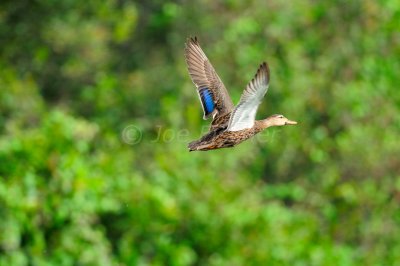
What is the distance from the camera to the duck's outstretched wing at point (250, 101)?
22.6ft

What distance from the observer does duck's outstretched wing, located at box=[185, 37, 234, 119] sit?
843 centimetres

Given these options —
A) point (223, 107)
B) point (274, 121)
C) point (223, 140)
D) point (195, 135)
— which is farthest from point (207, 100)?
point (195, 135)

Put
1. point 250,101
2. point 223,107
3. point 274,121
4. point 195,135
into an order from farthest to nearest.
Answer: point 195,135
point 223,107
point 274,121
point 250,101

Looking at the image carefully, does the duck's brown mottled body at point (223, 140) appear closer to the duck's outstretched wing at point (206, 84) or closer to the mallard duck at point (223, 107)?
the mallard duck at point (223, 107)

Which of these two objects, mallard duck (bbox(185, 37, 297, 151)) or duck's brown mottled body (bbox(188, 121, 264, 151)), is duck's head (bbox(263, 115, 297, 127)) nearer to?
mallard duck (bbox(185, 37, 297, 151))

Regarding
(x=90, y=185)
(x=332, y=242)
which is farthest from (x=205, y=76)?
(x=332, y=242)

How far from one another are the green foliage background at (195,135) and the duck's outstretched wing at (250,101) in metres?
5.49

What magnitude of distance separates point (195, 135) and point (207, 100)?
22.7 feet

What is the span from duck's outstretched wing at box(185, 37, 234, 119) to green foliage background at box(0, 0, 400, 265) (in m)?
3.95

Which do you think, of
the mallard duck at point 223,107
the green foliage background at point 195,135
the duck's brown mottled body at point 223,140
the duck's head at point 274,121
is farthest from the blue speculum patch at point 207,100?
the green foliage background at point 195,135

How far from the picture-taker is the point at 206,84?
342 inches

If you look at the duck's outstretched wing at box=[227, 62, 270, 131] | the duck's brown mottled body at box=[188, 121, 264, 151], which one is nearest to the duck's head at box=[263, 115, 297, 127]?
the duck's brown mottled body at box=[188, 121, 264, 151]

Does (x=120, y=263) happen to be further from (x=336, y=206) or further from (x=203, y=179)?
→ (x=336, y=206)

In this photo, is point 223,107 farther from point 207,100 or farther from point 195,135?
point 195,135
